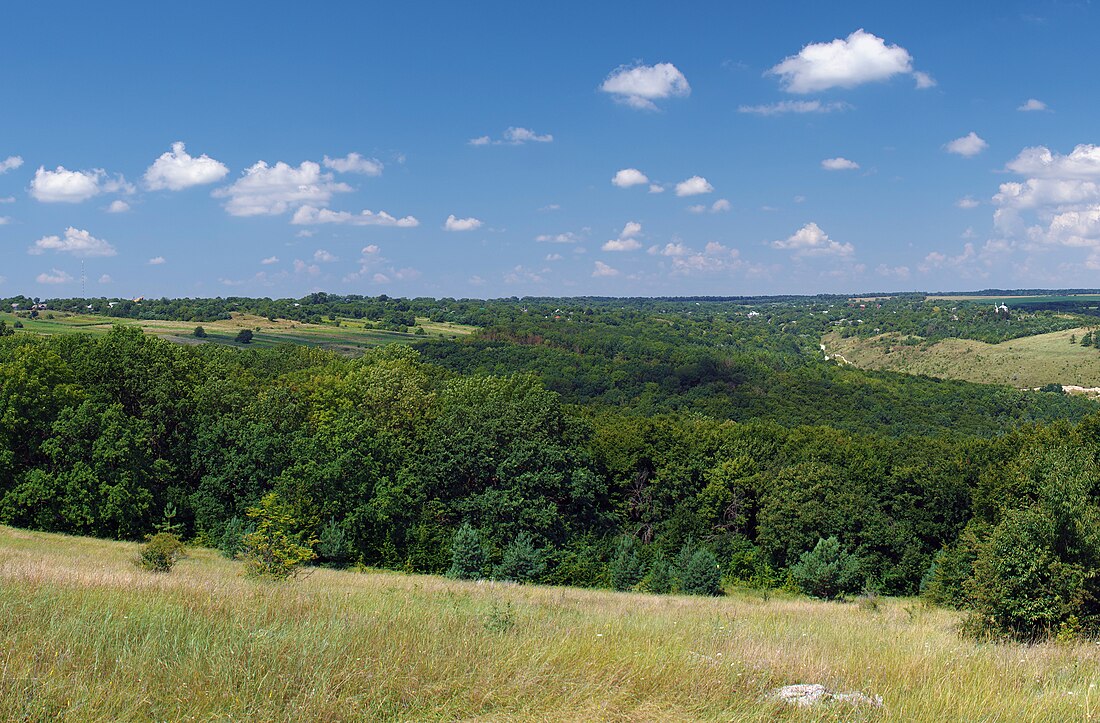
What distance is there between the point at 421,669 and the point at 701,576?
27320mm

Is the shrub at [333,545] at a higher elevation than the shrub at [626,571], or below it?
higher

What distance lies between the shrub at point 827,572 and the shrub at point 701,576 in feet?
13.7

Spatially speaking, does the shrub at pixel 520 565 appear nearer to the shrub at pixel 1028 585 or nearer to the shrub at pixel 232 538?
the shrub at pixel 232 538

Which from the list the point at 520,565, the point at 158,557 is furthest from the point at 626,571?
the point at 158,557

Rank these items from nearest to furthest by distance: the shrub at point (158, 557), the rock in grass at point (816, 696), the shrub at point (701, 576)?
the rock in grass at point (816, 696) → the shrub at point (158, 557) → the shrub at point (701, 576)

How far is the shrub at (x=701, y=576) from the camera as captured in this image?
3127cm

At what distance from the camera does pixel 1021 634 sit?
14.5 meters

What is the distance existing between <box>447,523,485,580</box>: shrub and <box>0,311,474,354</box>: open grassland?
95.4m

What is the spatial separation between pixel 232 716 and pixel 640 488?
41.2 meters

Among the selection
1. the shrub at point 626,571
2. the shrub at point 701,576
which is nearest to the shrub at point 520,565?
the shrub at point 626,571

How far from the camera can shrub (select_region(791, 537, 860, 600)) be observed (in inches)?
1266

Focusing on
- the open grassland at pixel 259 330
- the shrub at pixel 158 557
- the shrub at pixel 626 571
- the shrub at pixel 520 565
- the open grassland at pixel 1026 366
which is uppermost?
the open grassland at pixel 259 330

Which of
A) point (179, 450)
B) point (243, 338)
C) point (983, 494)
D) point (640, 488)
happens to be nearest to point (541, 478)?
point (640, 488)

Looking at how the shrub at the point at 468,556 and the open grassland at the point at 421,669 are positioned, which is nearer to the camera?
the open grassland at the point at 421,669
